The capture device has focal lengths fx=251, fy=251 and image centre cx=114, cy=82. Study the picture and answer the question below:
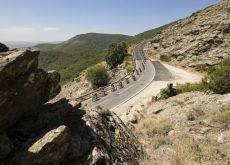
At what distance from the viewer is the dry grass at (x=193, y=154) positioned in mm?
9242

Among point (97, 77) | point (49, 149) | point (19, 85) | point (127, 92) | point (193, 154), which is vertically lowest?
point (97, 77)

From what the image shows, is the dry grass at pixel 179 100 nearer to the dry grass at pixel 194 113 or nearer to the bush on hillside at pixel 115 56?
the dry grass at pixel 194 113

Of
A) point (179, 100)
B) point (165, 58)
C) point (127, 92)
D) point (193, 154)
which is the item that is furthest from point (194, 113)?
point (165, 58)

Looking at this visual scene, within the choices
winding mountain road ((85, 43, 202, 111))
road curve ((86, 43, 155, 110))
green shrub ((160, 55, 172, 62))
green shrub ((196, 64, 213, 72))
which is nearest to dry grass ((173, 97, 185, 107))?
winding mountain road ((85, 43, 202, 111))

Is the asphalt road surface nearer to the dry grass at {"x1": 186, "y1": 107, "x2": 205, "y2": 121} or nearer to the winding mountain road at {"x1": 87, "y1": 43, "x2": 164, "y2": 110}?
the winding mountain road at {"x1": 87, "y1": 43, "x2": 164, "y2": 110}

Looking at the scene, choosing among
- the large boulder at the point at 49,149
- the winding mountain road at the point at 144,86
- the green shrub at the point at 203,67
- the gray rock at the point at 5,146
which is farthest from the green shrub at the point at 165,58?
the gray rock at the point at 5,146

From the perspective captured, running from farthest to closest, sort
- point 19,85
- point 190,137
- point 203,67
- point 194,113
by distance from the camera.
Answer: point 203,67 < point 194,113 < point 190,137 < point 19,85

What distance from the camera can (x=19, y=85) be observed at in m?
9.09

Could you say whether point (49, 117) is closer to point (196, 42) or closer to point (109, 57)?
point (196, 42)

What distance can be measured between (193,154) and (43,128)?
585cm

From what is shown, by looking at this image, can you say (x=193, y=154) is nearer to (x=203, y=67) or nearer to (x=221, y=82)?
(x=221, y=82)

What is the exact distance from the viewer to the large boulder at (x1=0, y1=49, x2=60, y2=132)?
8508 millimetres

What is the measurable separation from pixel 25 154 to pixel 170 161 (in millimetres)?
5187

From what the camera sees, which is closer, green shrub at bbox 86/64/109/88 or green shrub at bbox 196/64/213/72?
green shrub at bbox 196/64/213/72
